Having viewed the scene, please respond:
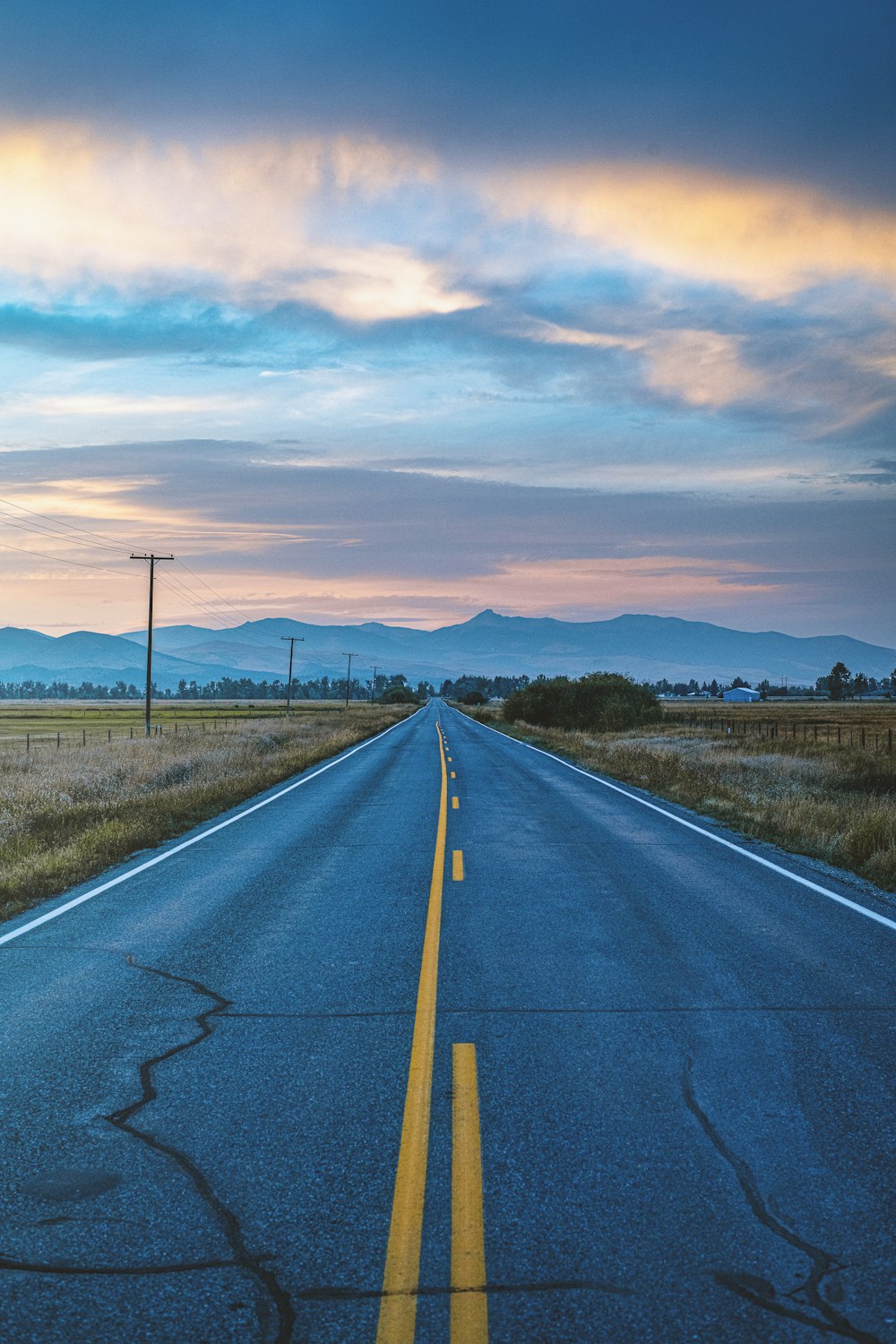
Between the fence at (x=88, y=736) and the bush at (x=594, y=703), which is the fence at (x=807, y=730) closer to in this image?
the bush at (x=594, y=703)

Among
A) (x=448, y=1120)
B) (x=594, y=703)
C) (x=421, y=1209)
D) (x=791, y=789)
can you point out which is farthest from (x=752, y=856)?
(x=594, y=703)

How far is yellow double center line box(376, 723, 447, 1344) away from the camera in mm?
3260

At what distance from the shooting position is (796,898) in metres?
10.0

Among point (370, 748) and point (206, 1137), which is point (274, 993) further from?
point (370, 748)

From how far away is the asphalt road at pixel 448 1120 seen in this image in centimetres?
334

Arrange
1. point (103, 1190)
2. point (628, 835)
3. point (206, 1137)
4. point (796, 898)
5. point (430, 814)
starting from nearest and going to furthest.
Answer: point (103, 1190), point (206, 1137), point (796, 898), point (628, 835), point (430, 814)

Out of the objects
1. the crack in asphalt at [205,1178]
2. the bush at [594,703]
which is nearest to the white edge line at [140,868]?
the crack in asphalt at [205,1178]

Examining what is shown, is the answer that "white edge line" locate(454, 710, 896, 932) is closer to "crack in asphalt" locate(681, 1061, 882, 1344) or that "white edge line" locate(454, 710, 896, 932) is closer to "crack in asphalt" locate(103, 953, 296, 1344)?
"crack in asphalt" locate(681, 1061, 882, 1344)

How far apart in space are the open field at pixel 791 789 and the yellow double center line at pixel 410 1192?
274 inches

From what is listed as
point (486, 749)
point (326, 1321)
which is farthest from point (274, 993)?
point (486, 749)

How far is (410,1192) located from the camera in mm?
4023

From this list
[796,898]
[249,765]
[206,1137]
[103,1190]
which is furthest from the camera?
[249,765]

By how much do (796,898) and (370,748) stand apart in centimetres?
3067

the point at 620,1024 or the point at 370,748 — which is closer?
the point at 620,1024
